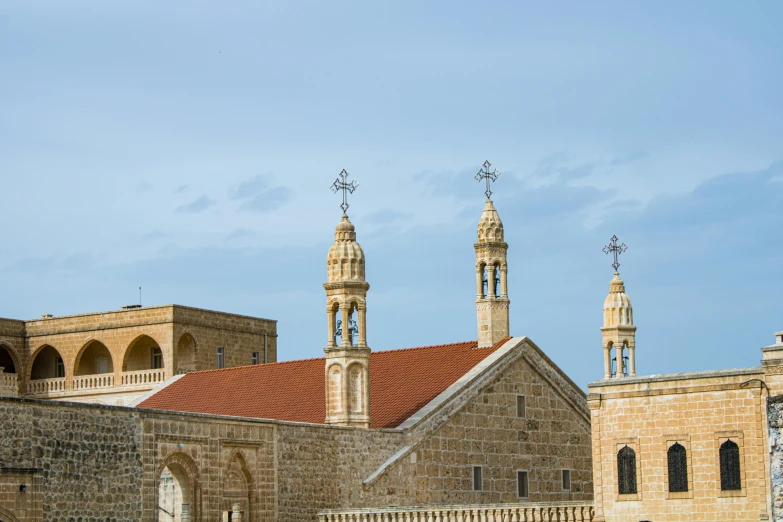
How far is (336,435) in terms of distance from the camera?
3231cm

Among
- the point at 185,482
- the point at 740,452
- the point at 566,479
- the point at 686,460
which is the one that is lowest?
the point at 566,479

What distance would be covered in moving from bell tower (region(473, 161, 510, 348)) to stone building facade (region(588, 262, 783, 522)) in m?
7.78

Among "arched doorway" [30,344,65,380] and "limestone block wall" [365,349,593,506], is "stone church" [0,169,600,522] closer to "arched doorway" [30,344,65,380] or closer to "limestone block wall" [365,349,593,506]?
"limestone block wall" [365,349,593,506]

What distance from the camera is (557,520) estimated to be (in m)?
29.8

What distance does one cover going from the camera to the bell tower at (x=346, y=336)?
3334 cm

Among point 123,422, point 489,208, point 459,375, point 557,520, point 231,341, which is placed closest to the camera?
point 123,422

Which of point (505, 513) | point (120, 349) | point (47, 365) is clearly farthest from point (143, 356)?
point (505, 513)

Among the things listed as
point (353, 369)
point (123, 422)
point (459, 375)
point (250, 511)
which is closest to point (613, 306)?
point (459, 375)

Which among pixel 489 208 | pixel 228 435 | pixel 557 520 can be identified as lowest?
pixel 557 520

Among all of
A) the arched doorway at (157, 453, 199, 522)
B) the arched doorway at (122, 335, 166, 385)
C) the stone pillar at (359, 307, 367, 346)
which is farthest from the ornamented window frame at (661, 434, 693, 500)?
the arched doorway at (122, 335, 166, 385)

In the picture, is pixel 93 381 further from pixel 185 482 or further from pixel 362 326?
pixel 185 482

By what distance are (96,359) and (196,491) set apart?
22.3 metres

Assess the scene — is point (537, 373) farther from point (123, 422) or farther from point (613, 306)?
point (123, 422)

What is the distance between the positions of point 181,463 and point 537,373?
12.1 metres
